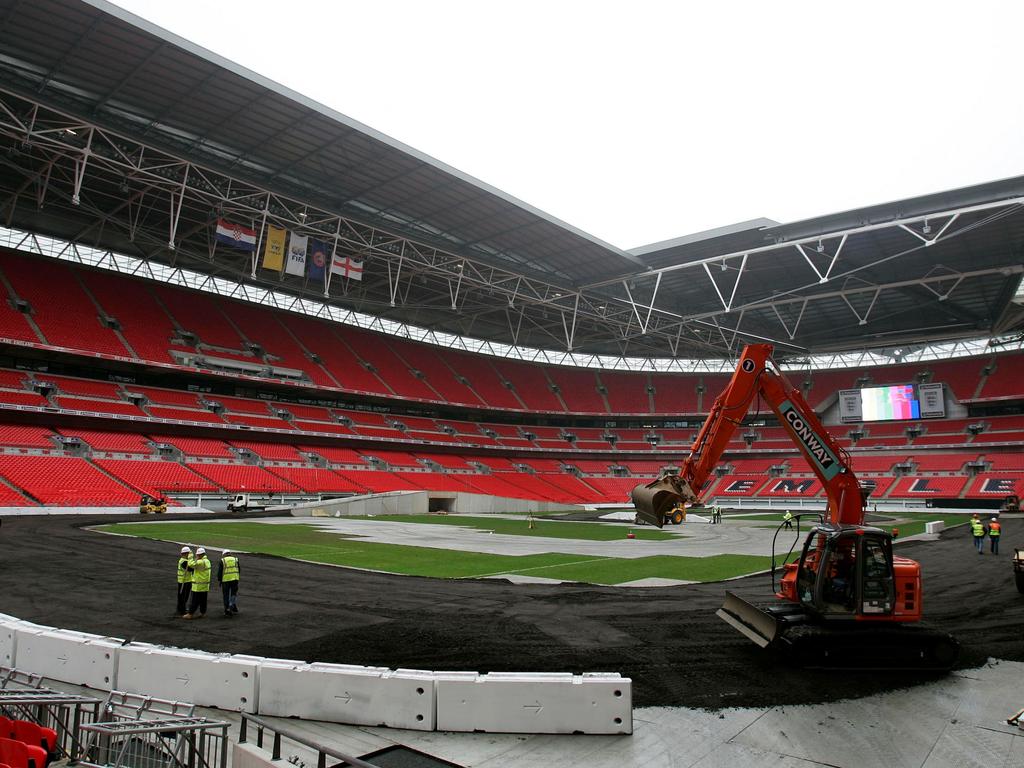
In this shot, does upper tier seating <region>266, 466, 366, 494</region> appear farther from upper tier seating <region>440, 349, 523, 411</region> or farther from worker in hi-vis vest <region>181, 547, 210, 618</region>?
worker in hi-vis vest <region>181, 547, 210, 618</region>

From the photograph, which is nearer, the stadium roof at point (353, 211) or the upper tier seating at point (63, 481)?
the stadium roof at point (353, 211)

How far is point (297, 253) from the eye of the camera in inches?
1526

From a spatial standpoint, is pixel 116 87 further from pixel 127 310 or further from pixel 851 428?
pixel 851 428

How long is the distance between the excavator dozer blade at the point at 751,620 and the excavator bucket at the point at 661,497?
6.80 ft

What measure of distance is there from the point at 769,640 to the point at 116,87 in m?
34.0

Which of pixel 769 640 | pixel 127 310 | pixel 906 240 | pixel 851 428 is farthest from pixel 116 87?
pixel 851 428

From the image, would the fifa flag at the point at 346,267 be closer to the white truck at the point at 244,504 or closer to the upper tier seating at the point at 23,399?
the white truck at the point at 244,504

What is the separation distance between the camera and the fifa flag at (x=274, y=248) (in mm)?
37156

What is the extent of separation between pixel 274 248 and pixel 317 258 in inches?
132

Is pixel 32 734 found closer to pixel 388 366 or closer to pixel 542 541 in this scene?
pixel 542 541

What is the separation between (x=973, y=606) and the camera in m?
14.2

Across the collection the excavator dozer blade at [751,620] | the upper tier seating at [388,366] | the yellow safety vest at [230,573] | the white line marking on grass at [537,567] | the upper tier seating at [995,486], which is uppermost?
the upper tier seating at [388,366]

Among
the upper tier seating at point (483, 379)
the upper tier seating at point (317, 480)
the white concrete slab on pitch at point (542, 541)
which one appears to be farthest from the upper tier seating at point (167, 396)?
the upper tier seating at point (483, 379)

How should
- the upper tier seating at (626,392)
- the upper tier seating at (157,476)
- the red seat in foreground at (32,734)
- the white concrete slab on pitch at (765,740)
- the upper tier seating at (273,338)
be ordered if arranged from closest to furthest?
the red seat in foreground at (32,734)
the white concrete slab on pitch at (765,740)
the upper tier seating at (157,476)
the upper tier seating at (273,338)
the upper tier seating at (626,392)
